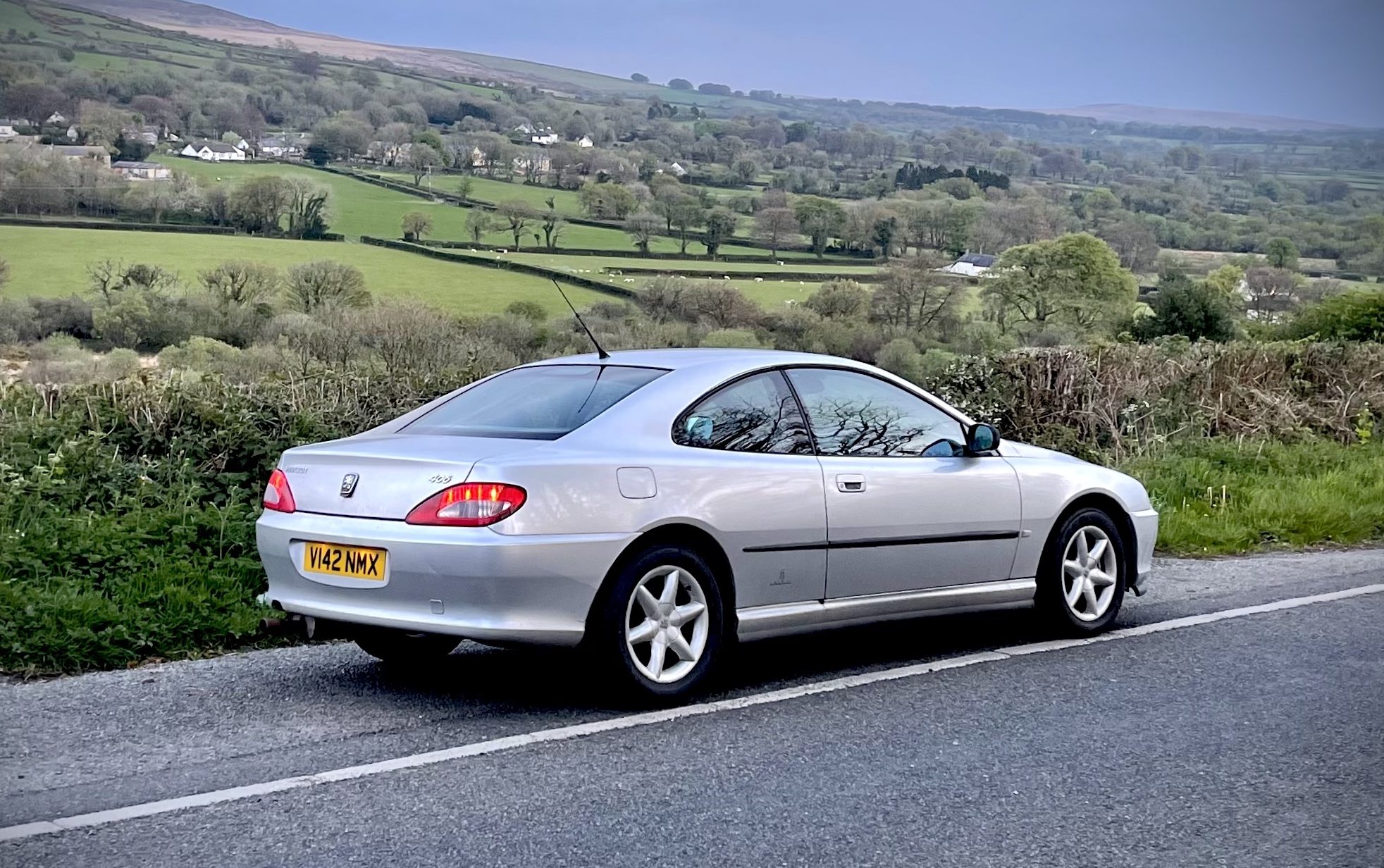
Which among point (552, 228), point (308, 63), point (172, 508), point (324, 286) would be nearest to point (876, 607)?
point (172, 508)

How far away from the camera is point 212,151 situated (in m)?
55.9

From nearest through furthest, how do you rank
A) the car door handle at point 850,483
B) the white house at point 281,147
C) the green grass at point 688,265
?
the car door handle at point 850,483, the green grass at point 688,265, the white house at point 281,147

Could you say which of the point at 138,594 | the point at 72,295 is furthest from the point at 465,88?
the point at 138,594

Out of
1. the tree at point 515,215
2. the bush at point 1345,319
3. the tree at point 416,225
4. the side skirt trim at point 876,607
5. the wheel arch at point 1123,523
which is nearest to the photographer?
the side skirt trim at point 876,607

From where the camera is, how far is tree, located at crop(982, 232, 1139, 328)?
41094mm

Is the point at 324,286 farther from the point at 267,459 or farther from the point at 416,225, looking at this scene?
the point at 267,459

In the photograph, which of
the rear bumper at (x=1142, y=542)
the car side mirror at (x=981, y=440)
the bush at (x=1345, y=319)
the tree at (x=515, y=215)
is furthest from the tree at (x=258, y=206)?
the car side mirror at (x=981, y=440)

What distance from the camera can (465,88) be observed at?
8038 cm

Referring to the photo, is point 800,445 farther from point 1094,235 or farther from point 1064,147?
point 1064,147

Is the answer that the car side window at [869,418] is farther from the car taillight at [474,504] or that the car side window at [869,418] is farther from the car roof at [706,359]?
the car taillight at [474,504]

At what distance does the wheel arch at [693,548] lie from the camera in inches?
Answer: 237

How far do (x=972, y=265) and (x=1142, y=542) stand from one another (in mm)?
38523

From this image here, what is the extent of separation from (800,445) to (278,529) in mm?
2335

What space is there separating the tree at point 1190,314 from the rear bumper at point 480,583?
87.8ft
